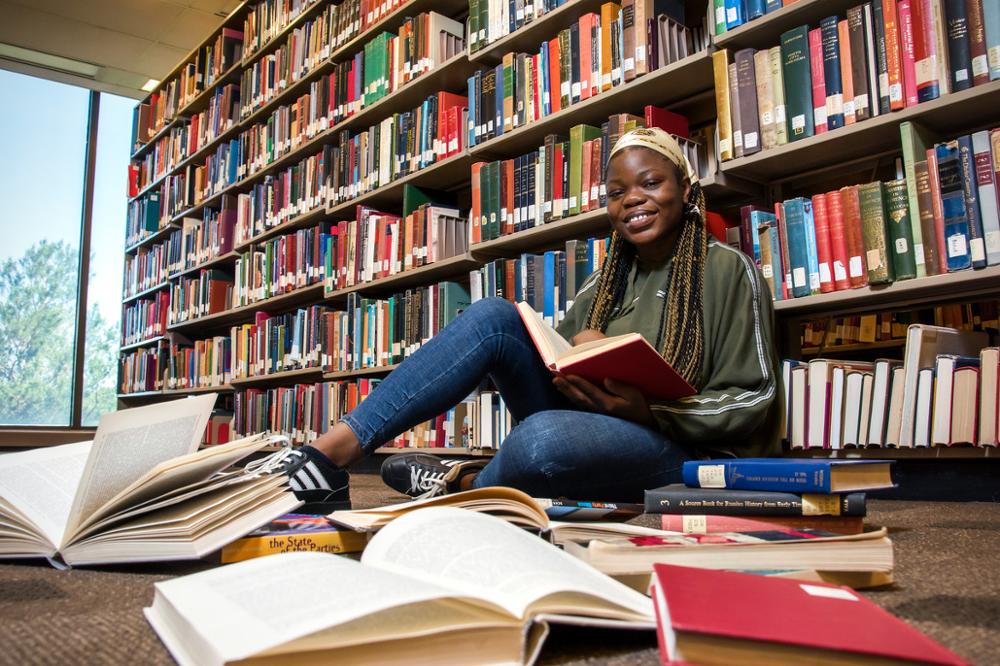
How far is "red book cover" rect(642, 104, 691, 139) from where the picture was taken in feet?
6.49

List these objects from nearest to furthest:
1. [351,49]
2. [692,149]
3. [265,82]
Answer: [692,149]
[351,49]
[265,82]

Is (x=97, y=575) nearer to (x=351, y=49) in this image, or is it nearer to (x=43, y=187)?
(x=351, y=49)

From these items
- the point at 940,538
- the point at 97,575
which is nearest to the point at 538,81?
the point at 940,538

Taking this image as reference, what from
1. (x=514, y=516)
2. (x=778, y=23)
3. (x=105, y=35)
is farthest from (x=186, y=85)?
(x=514, y=516)

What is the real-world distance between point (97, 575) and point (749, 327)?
45.5 inches

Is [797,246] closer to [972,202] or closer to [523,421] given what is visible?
[972,202]

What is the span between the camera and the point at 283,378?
3842 millimetres

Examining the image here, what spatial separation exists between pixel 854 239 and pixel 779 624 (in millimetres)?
1377

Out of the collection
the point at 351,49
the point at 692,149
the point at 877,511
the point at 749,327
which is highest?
the point at 351,49

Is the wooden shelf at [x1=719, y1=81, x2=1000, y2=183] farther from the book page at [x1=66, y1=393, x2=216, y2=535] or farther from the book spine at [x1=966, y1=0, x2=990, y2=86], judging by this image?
the book page at [x1=66, y1=393, x2=216, y2=535]

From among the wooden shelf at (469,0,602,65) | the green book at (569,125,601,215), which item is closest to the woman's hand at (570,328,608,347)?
the green book at (569,125,601,215)

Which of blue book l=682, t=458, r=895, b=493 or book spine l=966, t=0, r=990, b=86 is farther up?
book spine l=966, t=0, r=990, b=86

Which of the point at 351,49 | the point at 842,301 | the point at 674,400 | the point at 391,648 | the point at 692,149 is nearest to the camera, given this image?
the point at 391,648

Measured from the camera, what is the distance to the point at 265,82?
13.1 feet
